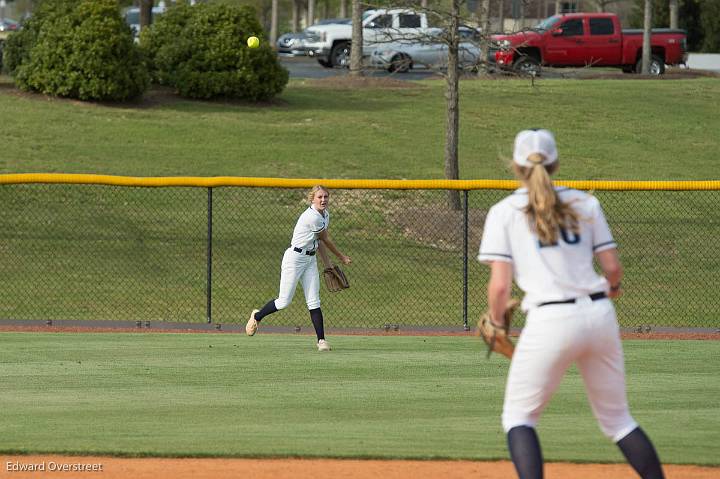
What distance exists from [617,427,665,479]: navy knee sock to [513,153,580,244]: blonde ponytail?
0.99 m

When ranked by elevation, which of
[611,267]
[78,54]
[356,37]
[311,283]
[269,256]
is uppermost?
[356,37]

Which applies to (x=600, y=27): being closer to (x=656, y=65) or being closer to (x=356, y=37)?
(x=656, y=65)

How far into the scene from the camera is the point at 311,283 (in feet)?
38.3

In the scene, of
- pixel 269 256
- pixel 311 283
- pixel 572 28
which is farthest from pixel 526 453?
pixel 572 28

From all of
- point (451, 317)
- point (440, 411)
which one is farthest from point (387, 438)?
point (451, 317)

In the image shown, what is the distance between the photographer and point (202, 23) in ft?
82.9

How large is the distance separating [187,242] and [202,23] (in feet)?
28.4

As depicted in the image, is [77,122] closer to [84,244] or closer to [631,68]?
[84,244]

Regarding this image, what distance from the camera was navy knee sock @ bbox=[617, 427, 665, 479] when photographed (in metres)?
5.12

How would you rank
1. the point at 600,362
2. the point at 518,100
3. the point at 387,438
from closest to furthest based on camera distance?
the point at 600,362, the point at 387,438, the point at 518,100

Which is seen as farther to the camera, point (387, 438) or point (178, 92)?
point (178, 92)

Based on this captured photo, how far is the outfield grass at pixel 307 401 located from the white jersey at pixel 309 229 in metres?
1.08

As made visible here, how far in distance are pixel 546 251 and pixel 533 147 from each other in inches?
17.8

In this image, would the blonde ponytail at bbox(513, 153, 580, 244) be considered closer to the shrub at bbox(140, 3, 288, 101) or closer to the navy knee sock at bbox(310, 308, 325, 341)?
the navy knee sock at bbox(310, 308, 325, 341)
